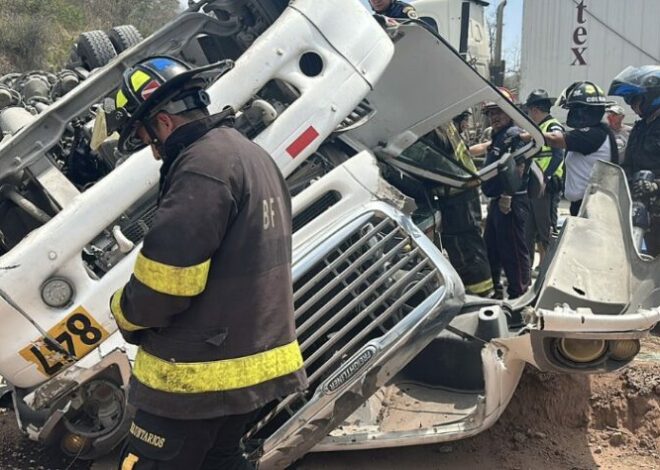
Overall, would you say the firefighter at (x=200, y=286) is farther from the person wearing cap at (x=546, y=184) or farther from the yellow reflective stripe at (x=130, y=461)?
the person wearing cap at (x=546, y=184)

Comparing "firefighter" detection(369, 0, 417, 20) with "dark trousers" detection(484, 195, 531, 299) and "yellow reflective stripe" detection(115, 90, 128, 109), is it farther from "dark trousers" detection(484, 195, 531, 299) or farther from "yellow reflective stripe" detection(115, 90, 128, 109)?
"yellow reflective stripe" detection(115, 90, 128, 109)

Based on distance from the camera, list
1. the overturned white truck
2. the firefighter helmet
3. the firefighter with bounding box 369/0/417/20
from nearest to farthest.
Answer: the overturned white truck, the firefighter with bounding box 369/0/417/20, the firefighter helmet

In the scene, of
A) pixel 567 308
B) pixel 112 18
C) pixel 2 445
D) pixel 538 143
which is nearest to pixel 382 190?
pixel 567 308

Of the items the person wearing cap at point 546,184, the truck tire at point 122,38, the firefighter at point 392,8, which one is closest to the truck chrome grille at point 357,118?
the firefighter at point 392,8

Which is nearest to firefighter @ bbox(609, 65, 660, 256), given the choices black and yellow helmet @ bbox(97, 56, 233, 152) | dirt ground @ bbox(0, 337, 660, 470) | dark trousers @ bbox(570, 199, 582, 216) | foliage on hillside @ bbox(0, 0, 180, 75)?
dark trousers @ bbox(570, 199, 582, 216)

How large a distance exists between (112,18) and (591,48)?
23806mm

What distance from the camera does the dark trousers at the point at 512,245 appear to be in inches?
197

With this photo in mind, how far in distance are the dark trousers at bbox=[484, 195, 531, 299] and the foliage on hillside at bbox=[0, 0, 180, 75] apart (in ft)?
61.3

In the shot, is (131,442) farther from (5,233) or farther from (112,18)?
(112,18)

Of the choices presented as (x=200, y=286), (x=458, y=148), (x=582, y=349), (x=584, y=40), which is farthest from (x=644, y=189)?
(x=584, y=40)

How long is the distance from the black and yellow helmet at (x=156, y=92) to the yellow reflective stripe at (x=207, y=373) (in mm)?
686

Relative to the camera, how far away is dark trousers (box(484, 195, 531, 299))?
500 cm

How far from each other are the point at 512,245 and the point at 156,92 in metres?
3.60

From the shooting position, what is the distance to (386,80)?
412cm
